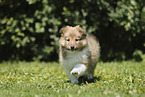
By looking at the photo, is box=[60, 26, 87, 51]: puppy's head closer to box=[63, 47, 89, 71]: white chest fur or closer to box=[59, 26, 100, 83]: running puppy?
box=[59, 26, 100, 83]: running puppy

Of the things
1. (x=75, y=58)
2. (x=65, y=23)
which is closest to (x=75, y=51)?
A: (x=75, y=58)

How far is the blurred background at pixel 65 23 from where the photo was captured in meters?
8.62

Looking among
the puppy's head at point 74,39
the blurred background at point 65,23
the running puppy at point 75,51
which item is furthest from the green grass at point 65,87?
the blurred background at point 65,23

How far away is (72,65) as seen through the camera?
4.91 m

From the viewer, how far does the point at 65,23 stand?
883 centimetres

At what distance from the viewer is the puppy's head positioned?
4703 millimetres

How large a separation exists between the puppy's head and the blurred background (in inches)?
140

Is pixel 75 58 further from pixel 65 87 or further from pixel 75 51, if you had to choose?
pixel 65 87

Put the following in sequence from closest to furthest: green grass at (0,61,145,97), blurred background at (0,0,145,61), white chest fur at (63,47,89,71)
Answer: green grass at (0,61,145,97)
white chest fur at (63,47,89,71)
blurred background at (0,0,145,61)

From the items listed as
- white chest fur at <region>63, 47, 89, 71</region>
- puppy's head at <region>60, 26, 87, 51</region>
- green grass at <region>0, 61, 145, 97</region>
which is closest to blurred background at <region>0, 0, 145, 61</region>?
green grass at <region>0, 61, 145, 97</region>

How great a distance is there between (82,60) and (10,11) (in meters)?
5.13

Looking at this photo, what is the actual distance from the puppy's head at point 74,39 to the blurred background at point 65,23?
3556 mm

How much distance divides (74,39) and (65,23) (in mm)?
4126

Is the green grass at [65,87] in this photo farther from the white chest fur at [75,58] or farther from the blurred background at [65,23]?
the blurred background at [65,23]
